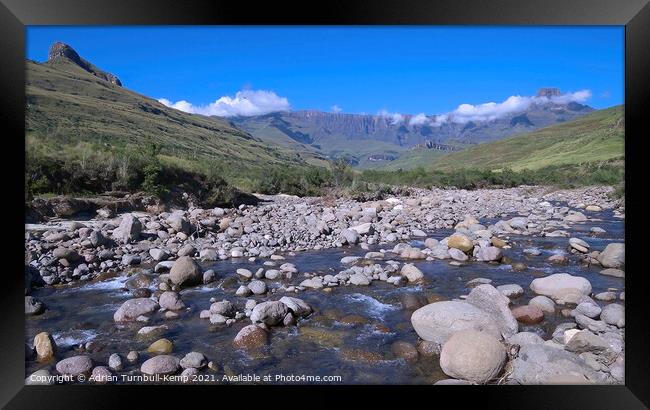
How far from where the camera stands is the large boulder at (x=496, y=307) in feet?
11.8

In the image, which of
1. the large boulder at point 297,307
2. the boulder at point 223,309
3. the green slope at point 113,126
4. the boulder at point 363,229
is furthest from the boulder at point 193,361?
the green slope at point 113,126

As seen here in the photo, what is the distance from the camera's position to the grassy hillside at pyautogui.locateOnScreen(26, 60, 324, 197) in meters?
6.99

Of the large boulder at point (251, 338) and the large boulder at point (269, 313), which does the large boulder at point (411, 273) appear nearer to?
the large boulder at point (269, 313)

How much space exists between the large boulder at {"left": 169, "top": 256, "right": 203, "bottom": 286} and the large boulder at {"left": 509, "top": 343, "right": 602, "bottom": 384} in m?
3.95

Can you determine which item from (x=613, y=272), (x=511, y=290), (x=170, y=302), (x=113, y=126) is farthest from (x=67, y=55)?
(x=113, y=126)

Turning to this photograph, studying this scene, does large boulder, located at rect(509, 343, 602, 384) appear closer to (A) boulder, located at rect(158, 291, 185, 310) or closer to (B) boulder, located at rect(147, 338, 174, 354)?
(B) boulder, located at rect(147, 338, 174, 354)

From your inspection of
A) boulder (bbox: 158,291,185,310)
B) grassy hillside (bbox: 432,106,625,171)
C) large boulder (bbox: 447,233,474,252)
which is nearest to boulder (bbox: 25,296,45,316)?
boulder (bbox: 158,291,185,310)

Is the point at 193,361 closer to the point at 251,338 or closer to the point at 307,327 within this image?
the point at 251,338

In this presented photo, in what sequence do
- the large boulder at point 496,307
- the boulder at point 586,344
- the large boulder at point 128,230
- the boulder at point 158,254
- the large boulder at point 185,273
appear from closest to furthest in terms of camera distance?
the boulder at point 586,344, the large boulder at point 496,307, the large boulder at point 185,273, the boulder at point 158,254, the large boulder at point 128,230

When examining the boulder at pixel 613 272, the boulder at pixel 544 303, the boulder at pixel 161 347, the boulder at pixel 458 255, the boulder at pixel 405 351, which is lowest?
the boulder at pixel 405 351

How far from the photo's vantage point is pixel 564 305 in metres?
4.41
